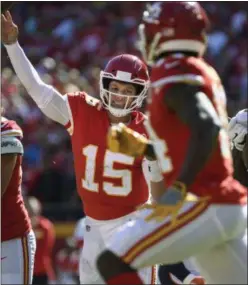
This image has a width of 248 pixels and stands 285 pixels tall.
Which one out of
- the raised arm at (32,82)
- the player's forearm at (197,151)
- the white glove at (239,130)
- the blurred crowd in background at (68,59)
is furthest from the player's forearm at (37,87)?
the blurred crowd in background at (68,59)

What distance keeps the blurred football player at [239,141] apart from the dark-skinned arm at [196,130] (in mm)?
1654

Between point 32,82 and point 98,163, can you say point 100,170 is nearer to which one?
point 98,163

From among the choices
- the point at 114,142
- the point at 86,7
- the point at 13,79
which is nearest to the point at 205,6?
the point at 86,7

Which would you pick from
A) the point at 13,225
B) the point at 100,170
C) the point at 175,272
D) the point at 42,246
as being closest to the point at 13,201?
the point at 13,225

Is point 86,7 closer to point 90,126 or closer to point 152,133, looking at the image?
point 90,126

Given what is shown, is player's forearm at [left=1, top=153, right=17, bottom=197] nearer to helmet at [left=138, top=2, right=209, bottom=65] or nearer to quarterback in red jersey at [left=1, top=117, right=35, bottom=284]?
quarterback in red jersey at [left=1, top=117, right=35, bottom=284]

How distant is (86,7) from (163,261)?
1118 centimetres

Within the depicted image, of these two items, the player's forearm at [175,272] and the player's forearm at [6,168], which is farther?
the player's forearm at [175,272]

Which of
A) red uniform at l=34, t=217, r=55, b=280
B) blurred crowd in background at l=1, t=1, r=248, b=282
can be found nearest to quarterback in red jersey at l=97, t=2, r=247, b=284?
red uniform at l=34, t=217, r=55, b=280

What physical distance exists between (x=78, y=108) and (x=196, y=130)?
1.79 m

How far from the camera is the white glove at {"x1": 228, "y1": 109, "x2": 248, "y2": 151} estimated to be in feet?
19.9

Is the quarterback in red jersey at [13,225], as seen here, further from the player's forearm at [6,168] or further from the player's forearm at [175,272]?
the player's forearm at [175,272]

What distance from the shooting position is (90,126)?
5914 mm

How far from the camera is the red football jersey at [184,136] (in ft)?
14.5
